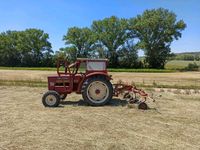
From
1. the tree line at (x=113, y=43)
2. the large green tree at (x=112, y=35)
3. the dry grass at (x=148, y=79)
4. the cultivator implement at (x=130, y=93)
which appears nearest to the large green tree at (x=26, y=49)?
the tree line at (x=113, y=43)

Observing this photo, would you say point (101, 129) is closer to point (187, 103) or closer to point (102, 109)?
point (102, 109)

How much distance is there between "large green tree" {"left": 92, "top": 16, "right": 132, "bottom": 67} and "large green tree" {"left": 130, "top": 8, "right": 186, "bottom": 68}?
220cm

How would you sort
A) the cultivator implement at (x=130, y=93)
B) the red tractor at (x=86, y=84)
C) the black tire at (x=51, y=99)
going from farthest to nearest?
the red tractor at (x=86, y=84)
the cultivator implement at (x=130, y=93)
the black tire at (x=51, y=99)

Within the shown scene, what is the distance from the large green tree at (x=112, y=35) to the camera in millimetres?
82438

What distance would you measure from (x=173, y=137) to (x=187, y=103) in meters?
6.46

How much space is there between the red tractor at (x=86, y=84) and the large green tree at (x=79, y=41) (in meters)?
69.4

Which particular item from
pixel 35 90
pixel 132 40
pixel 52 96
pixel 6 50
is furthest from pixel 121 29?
Result: pixel 52 96

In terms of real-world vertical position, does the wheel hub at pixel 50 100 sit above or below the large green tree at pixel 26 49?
below

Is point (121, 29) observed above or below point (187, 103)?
above

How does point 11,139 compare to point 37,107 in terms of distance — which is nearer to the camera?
point 11,139

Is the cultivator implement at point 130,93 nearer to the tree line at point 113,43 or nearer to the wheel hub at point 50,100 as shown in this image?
the wheel hub at point 50,100

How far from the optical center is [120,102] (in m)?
15.1

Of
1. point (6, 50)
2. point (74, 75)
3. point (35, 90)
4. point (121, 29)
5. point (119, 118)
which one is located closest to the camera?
point (119, 118)

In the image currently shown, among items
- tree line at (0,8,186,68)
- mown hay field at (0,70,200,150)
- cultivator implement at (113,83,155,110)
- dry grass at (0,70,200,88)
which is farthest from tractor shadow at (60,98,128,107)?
tree line at (0,8,186,68)
